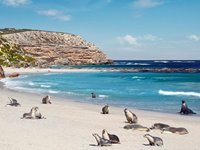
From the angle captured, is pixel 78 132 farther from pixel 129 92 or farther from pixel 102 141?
pixel 129 92

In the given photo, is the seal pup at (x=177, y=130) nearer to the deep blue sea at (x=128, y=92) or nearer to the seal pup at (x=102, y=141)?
the seal pup at (x=102, y=141)

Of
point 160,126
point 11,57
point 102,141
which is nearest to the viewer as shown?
point 102,141

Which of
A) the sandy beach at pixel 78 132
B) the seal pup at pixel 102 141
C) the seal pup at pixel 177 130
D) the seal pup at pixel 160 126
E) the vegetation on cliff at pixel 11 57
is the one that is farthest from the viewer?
the vegetation on cliff at pixel 11 57

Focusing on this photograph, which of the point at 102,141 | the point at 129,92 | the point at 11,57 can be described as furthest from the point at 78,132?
the point at 11,57

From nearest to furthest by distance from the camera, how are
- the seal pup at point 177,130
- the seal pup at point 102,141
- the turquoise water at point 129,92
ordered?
1. the seal pup at point 102,141
2. the seal pup at point 177,130
3. the turquoise water at point 129,92

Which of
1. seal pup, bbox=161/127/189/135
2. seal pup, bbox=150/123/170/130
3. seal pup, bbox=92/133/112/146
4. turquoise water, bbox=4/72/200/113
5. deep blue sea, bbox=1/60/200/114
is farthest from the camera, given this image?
turquoise water, bbox=4/72/200/113

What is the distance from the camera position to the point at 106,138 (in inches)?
598

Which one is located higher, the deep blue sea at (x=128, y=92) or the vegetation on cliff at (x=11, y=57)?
the vegetation on cliff at (x=11, y=57)

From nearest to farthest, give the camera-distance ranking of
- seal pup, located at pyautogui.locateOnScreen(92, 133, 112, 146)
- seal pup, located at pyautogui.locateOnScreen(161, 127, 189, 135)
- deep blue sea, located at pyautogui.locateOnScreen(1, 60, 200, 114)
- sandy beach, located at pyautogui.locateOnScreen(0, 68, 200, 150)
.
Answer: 1. sandy beach, located at pyautogui.locateOnScreen(0, 68, 200, 150)
2. seal pup, located at pyautogui.locateOnScreen(92, 133, 112, 146)
3. seal pup, located at pyautogui.locateOnScreen(161, 127, 189, 135)
4. deep blue sea, located at pyautogui.locateOnScreen(1, 60, 200, 114)

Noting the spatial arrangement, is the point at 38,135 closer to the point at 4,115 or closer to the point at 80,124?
the point at 80,124

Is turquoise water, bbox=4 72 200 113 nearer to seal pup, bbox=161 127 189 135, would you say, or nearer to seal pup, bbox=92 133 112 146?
seal pup, bbox=161 127 189 135

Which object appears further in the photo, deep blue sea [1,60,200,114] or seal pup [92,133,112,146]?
deep blue sea [1,60,200,114]

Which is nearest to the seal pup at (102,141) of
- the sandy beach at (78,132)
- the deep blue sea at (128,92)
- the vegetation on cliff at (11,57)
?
the sandy beach at (78,132)

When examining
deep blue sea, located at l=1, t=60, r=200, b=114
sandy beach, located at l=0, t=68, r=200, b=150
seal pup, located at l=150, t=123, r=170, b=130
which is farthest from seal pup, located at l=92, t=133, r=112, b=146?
deep blue sea, located at l=1, t=60, r=200, b=114
